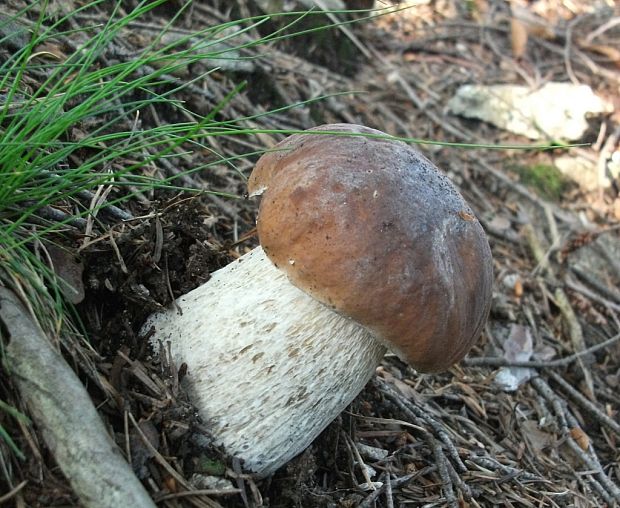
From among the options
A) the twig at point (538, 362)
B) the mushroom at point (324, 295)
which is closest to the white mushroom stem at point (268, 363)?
the mushroom at point (324, 295)

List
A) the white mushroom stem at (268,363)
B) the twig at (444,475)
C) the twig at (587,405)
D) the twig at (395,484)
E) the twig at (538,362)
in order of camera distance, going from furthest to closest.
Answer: the twig at (538,362), the twig at (587,405), the twig at (444,475), the twig at (395,484), the white mushroom stem at (268,363)

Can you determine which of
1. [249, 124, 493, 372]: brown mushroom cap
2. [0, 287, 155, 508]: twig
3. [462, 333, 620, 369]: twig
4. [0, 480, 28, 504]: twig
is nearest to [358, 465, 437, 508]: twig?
[249, 124, 493, 372]: brown mushroom cap

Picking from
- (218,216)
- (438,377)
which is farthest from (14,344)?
(438,377)

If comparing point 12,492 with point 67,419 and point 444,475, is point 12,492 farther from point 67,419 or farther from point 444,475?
point 444,475

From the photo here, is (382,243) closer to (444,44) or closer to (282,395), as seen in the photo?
(282,395)

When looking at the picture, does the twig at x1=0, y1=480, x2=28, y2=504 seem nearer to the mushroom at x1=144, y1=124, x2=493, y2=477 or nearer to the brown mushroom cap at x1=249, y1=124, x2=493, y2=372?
the mushroom at x1=144, y1=124, x2=493, y2=477

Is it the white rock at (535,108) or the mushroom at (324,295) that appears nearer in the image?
the mushroom at (324,295)

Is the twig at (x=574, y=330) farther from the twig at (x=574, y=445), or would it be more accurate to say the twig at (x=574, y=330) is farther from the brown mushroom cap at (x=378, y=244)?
the brown mushroom cap at (x=378, y=244)
